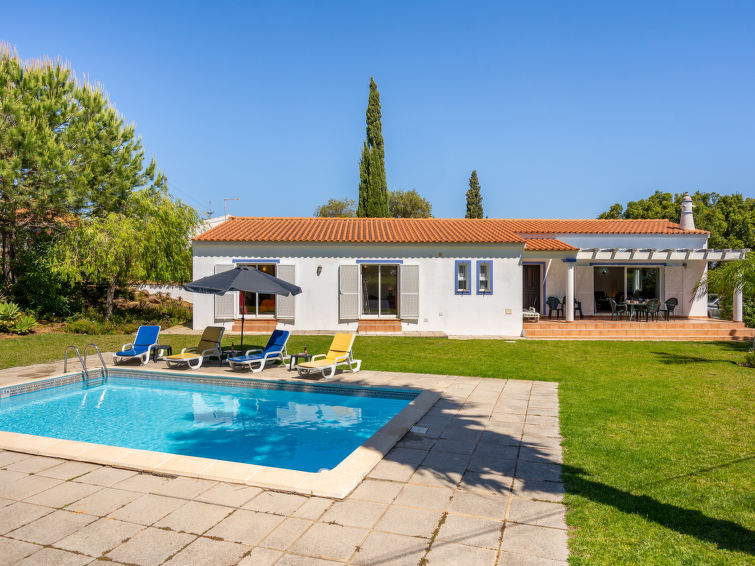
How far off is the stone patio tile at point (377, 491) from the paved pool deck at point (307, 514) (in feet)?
0.04

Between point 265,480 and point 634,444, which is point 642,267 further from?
point 265,480

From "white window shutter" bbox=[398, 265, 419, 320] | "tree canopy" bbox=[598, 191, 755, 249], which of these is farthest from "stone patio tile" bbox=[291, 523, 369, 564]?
"tree canopy" bbox=[598, 191, 755, 249]

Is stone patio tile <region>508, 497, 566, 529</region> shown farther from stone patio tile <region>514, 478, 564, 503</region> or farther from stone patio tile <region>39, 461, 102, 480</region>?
stone patio tile <region>39, 461, 102, 480</region>

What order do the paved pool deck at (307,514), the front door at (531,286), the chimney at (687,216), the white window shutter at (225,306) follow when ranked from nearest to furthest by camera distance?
1. the paved pool deck at (307,514)
2. the white window shutter at (225,306)
3. the front door at (531,286)
4. the chimney at (687,216)

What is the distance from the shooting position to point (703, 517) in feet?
13.4

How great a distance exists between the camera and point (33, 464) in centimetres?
550

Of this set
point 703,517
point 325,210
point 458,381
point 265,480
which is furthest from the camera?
point 325,210

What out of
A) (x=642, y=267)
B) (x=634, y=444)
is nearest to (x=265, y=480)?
(x=634, y=444)

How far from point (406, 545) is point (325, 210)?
189 feet

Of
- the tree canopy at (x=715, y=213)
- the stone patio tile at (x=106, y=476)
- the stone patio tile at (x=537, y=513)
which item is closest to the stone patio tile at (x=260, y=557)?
the stone patio tile at (x=537, y=513)

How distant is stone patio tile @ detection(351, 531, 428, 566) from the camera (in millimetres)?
3479

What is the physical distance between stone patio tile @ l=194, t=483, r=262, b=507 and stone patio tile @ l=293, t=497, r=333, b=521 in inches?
21.9

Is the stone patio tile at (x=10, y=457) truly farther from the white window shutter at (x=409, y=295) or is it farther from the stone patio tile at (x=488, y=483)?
the white window shutter at (x=409, y=295)

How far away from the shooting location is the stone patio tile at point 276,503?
431 centimetres
